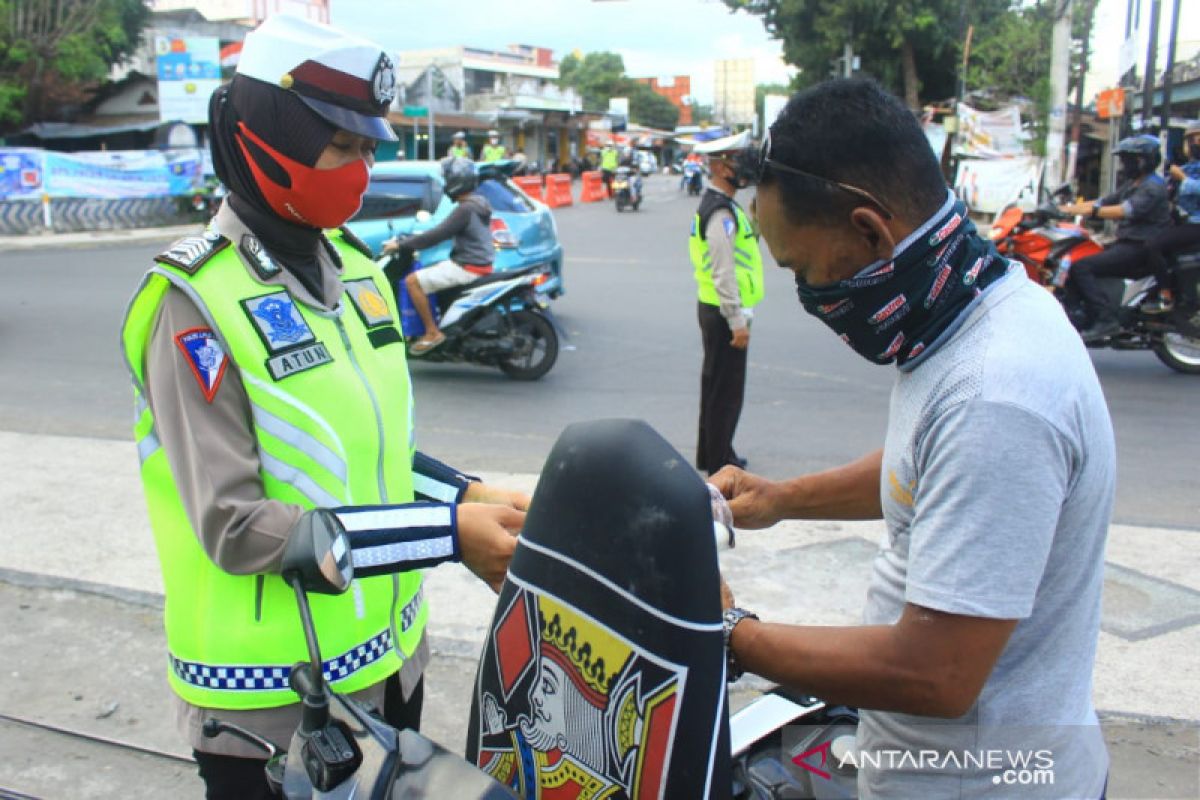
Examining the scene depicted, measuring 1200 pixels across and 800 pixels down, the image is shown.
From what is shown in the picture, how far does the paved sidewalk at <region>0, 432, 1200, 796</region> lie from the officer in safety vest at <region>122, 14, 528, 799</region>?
1608 mm

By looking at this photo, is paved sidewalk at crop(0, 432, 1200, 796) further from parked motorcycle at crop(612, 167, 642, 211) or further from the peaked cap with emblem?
parked motorcycle at crop(612, 167, 642, 211)

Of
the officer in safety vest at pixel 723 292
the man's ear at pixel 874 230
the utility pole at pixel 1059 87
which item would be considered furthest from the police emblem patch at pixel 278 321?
the utility pole at pixel 1059 87

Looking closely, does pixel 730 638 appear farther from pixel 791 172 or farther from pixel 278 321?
pixel 278 321

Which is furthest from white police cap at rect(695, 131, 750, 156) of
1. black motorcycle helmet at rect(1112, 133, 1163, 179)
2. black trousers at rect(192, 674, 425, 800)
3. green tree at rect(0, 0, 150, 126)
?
green tree at rect(0, 0, 150, 126)

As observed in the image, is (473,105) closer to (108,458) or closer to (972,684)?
(108,458)

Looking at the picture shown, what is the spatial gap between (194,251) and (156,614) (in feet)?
9.31

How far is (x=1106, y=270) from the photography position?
27.4ft

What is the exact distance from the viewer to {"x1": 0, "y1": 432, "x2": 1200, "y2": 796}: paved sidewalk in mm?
3266

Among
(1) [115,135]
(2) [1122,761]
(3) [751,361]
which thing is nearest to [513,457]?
(3) [751,361]

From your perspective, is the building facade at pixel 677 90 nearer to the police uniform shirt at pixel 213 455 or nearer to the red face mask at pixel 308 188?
the red face mask at pixel 308 188

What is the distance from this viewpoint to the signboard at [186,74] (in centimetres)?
2558

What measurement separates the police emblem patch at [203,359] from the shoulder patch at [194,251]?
109 mm

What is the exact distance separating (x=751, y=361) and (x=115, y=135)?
28.3 m

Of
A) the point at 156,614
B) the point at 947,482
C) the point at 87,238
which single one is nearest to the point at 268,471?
the point at 947,482
